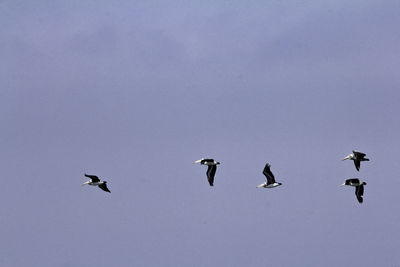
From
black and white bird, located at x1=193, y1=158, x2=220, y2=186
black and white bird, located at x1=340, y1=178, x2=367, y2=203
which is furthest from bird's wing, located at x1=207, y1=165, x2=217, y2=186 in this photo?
black and white bird, located at x1=340, y1=178, x2=367, y2=203

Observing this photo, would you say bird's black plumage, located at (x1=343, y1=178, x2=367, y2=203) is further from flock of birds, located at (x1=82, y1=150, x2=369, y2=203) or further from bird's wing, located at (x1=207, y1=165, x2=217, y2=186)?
bird's wing, located at (x1=207, y1=165, x2=217, y2=186)

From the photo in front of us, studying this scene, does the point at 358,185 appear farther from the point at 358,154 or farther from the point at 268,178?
the point at 268,178

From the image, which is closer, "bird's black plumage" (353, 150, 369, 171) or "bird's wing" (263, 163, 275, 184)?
"bird's black plumage" (353, 150, 369, 171)

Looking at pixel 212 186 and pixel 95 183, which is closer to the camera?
pixel 212 186

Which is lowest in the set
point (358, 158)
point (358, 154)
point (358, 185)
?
point (358, 185)

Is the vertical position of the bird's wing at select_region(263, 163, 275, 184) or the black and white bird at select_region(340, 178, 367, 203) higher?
the bird's wing at select_region(263, 163, 275, 184)

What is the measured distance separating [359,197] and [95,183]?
30.7 meters

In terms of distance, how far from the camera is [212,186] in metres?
109

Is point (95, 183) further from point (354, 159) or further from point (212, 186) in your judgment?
point (354, 159)

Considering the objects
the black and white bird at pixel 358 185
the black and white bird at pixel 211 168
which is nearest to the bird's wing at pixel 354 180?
the black and white bird at pixel 358 185

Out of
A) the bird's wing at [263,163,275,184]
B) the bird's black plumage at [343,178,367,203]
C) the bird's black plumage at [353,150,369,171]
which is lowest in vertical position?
the bird's black plumage at [343,178,367,203]

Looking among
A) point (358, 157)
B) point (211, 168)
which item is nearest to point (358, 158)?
point (358, 157)

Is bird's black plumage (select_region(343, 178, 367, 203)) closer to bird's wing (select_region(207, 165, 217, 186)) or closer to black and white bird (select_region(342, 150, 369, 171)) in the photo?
black and white bird (select_region(342, 150, 369, 171))

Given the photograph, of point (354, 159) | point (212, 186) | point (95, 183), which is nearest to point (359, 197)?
point (354, 159)
